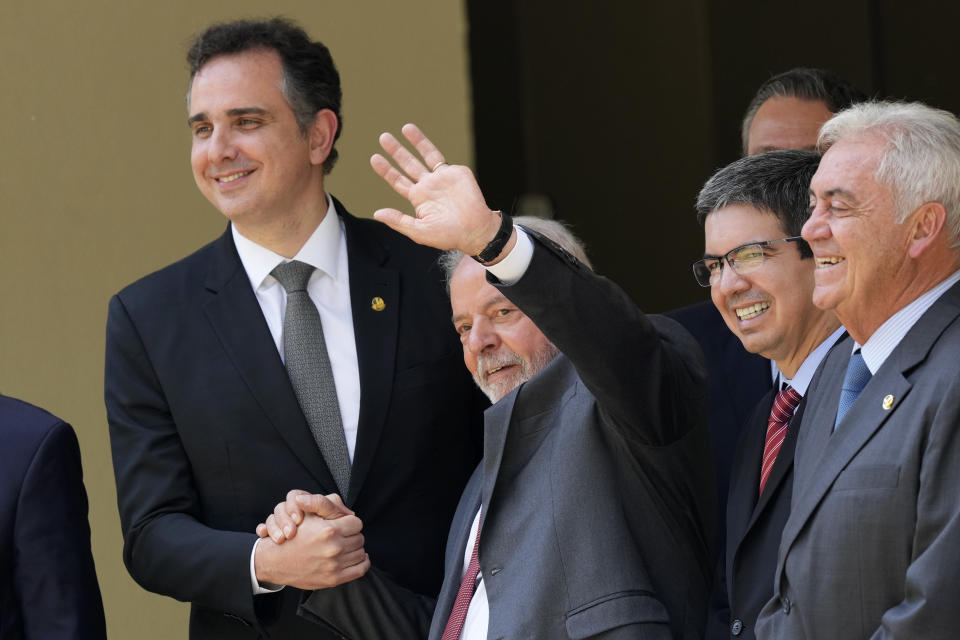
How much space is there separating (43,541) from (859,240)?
5.10 ft

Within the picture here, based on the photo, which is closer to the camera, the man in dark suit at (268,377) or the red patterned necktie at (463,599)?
the red patterned necktie at (463,599)

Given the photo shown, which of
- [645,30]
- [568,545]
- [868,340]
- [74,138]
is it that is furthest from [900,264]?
[645,30]

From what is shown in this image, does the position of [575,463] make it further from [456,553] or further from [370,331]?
[370,331]

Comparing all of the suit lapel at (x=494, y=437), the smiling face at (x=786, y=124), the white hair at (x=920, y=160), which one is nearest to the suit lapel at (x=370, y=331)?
the suit lapel at (x=494, y=437)

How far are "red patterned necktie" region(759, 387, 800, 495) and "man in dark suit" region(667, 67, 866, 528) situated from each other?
278 mm

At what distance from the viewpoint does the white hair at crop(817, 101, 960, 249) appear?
7.32 feet

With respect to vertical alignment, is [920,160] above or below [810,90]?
below

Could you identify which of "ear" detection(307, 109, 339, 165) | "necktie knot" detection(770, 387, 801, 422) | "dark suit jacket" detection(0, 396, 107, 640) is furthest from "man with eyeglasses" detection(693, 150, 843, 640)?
"dark suit jacket" detection(0, 396, 107, 640)

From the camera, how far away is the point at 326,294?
3.38 metres

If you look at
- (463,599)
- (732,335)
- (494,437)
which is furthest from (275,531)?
(732,335)

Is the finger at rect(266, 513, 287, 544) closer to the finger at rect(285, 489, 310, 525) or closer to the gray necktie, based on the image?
the finger at rect(285, 489, 310, 525)

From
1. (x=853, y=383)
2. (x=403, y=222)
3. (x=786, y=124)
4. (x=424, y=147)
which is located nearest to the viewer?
(x=853, y=383)

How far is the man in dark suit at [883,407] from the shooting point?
2.05 metres

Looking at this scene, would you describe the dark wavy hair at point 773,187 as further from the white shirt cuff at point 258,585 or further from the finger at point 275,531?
the white shirt cuff at point 258,585
